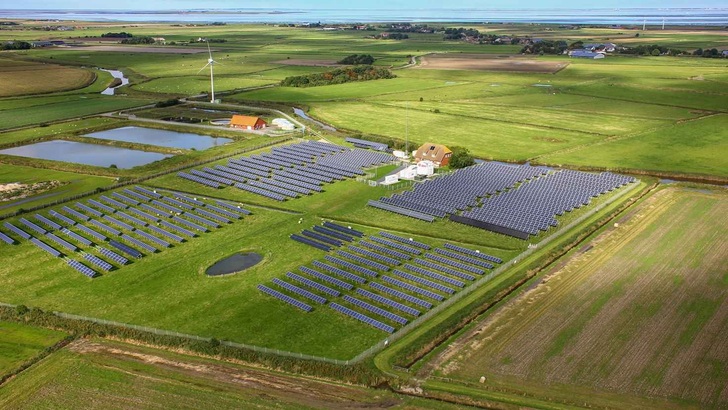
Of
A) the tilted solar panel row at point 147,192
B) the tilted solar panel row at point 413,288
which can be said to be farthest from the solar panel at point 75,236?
the tilted solar panel row at point 413,288

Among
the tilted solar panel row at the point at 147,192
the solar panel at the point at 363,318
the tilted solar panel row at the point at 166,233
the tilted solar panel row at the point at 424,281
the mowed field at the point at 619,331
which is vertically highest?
the tilted solar panel row at the point at 147,192

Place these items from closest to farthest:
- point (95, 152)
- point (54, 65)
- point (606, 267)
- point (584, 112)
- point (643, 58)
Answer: point (606, 267) < point (95, 152) < point (584, 112) < point (54, 65) < point (643, 58)

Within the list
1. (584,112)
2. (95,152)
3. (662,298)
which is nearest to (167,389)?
(662,298)

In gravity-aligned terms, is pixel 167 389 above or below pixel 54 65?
below

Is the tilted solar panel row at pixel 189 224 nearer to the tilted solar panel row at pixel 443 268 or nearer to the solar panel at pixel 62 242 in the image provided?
the solar panel at pixel 62 242

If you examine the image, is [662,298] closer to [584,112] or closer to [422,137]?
[422,137]

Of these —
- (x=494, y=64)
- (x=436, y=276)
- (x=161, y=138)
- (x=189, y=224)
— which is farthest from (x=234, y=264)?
(x=494, y=64)
